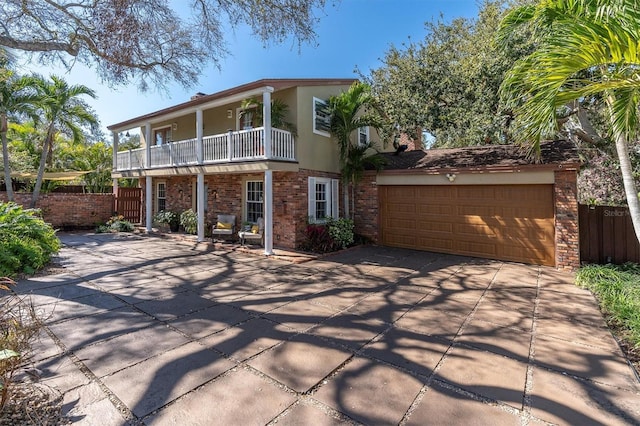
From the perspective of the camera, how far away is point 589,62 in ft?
13.1

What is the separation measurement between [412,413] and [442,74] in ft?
45.0

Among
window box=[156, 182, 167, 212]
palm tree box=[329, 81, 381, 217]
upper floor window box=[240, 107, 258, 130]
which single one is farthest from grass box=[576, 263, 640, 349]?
window box=[156, 182, 167, 212]

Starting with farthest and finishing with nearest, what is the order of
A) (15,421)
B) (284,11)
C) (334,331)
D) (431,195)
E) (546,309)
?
(431,195)
(284,11)
(546,309)
(334,331)
(15,421)

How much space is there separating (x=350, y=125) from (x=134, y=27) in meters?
7.09

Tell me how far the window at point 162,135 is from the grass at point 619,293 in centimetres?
1696

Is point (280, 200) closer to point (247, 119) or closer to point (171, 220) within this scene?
point (247, 119)

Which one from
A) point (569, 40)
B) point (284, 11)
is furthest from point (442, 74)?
point (569, 40)

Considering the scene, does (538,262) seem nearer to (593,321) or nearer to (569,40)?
(593,321)

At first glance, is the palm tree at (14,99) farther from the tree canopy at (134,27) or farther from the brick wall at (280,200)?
the brick wall at (280,200)

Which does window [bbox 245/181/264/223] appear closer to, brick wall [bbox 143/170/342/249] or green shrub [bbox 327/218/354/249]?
brick wall [bbox 143/170/342/249]

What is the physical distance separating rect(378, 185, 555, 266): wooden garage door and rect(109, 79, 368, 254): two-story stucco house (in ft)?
8.19

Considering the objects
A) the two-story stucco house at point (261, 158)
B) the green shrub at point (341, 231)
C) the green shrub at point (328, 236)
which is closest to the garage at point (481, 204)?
the green shrub at point (341, 231)

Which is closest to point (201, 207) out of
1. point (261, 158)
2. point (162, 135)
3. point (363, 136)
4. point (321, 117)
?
point (261, 158)

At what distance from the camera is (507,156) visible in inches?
381
